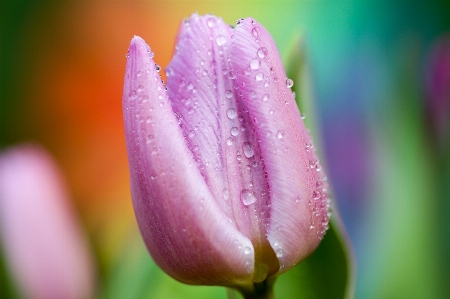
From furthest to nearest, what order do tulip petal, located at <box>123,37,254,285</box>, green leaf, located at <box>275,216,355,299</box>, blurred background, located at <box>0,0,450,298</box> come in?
blurred background, located at <box>0,0,450,298</box> → green leaf, located at <box>275,216,355,299</box> → tulip petal, located at <box>123,37,254,285</box>

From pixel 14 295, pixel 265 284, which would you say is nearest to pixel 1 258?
pixel 14 295

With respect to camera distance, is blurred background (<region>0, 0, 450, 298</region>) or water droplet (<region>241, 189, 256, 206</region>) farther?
blurred background (<region>0, 0, 450, 298</region>)

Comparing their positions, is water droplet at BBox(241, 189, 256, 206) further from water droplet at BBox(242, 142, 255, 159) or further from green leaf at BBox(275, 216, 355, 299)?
green leaf at BBox(275, 216, 355, 299)

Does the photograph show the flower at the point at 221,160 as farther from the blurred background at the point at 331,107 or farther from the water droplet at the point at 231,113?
the blurred background at the point at 331,107

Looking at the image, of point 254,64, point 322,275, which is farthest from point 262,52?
point 322,275

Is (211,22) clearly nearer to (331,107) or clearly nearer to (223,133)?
(223,133)

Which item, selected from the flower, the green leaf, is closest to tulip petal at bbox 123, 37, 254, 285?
the flower

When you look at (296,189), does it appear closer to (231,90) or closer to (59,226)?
(231,90)
